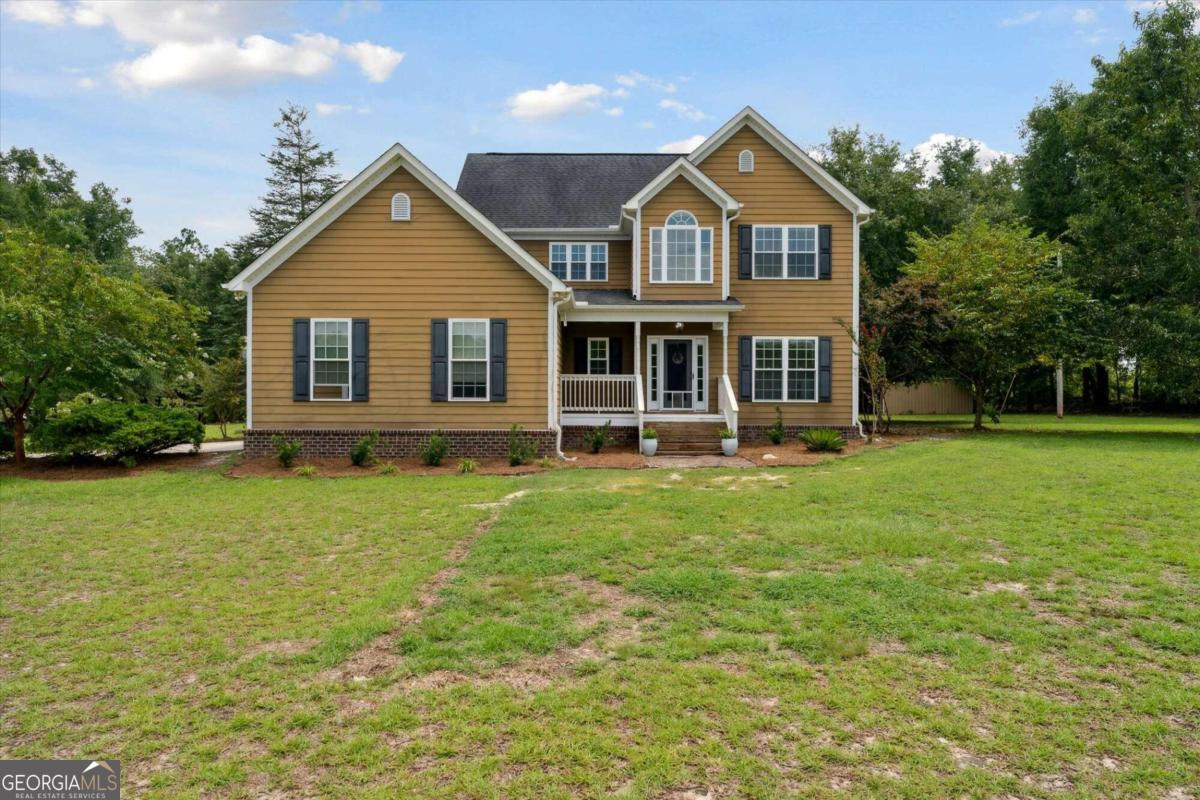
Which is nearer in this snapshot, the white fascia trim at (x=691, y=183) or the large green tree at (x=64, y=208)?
the white fascia trim at (x=691, y=183)

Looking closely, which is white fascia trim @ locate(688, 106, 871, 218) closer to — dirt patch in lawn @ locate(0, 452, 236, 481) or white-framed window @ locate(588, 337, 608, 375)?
white-framed window @ locate(588, 337, 608, 375)

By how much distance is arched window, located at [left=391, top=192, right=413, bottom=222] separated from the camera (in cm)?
1472

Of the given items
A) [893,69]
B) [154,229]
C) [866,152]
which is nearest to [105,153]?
[893,69]

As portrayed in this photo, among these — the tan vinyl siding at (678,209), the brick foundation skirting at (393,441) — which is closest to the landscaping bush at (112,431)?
the brick foundation skirting at (393,441)

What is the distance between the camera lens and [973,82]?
15.7 m

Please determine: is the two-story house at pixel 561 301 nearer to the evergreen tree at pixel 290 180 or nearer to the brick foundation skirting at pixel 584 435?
the brick foundation skirting at pixel 584 435

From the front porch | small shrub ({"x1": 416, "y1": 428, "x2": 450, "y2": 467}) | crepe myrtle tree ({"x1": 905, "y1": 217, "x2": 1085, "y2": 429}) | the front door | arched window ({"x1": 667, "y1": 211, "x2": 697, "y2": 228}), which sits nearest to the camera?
small shrub ({"x1": 416, "y1": 428, "x2": 450, "y2": 467})

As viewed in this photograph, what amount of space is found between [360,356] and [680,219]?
28.5ft

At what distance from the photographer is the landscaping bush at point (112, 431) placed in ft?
44.9

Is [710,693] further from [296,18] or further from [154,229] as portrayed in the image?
[154,229]

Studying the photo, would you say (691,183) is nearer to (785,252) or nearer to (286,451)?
(785,252)

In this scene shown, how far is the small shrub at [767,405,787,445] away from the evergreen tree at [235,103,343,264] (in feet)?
121

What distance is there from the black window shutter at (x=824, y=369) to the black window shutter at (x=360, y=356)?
11.4 m

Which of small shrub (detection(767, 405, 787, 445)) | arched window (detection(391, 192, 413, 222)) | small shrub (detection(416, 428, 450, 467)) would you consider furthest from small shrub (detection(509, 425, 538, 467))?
small shrub (detection(767, 405, 787, 445))
